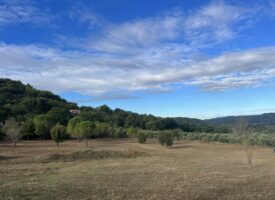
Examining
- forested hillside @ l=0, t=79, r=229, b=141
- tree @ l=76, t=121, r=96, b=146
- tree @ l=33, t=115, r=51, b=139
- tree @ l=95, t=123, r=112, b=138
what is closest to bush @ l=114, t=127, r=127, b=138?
tree @ l=95, t=123, r=112, b=138

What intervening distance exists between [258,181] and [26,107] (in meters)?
122

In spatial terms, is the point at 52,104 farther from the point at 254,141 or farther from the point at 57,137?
the point at 254,141

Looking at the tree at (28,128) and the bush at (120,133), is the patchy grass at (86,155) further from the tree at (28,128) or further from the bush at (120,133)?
the bush at (120,133)

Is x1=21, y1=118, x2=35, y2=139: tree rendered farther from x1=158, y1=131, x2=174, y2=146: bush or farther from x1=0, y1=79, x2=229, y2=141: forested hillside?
x1=158, y1=131, x2=174, y2=146: bush

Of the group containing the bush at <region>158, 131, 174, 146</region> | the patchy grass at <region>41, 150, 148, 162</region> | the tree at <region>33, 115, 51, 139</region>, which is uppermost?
the tree at <region>33, 115, 51, 139</region>

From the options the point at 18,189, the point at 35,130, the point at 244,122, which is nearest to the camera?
the point at 18,189

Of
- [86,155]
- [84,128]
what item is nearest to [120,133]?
[84,128]

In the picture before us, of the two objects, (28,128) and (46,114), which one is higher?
(46,114)

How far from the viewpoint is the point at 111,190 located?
1814cm

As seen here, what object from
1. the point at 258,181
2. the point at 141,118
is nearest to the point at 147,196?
the point at 258,181

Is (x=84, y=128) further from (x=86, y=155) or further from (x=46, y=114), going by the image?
(x=86, y=155)

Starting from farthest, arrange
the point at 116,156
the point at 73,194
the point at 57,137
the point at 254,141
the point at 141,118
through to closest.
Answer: the point at 141,118, the point at 254,141, the point at 57,137, the point at 116,156, the point at 73,194

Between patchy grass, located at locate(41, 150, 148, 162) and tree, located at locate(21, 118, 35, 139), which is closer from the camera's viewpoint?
patchy grass, located at locate(41, 150, 148, 162)

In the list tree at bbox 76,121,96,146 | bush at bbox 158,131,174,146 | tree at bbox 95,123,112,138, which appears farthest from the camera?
tree at bbox 95,123,112,138
